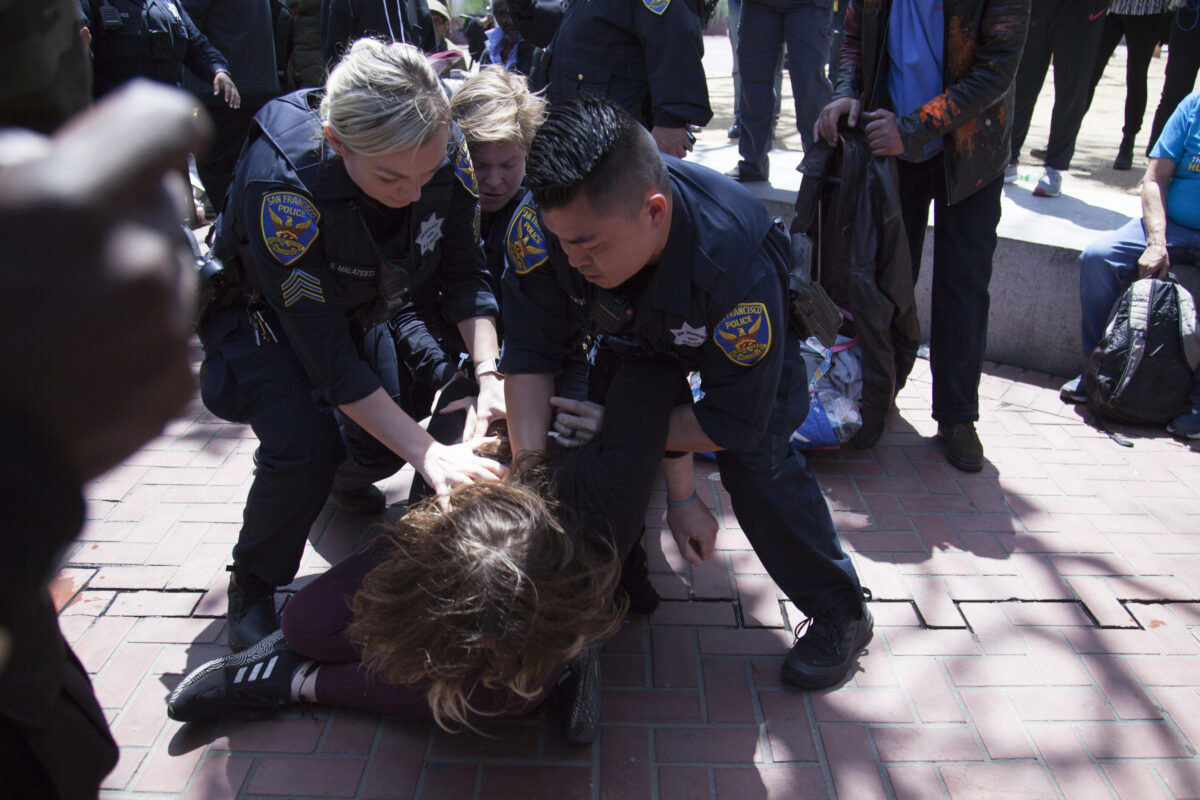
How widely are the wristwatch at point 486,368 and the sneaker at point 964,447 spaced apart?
5.97 feet

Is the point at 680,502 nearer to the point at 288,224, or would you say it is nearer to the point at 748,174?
the point at 288,224

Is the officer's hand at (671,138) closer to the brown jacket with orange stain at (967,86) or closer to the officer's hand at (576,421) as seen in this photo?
the brown jacket with orange stain at (967,86)

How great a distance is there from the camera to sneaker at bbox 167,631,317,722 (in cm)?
208

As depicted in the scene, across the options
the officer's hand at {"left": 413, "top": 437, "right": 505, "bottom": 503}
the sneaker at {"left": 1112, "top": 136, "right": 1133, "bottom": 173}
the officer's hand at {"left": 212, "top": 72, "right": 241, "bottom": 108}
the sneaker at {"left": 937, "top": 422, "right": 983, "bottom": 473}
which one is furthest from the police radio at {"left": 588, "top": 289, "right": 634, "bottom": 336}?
the sneaker at {"left": 1112, "top": 136, "right": 1133, "bottom": 173}

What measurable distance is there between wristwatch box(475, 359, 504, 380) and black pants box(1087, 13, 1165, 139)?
4.49 metres

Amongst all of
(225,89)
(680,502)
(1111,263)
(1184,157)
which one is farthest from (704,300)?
(225,89)

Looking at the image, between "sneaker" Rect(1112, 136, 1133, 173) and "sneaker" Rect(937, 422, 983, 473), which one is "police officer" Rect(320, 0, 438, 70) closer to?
"sneaker" Rect(937, 422, 983, 473)

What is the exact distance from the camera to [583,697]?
2082 millimetres

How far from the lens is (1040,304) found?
398 cm

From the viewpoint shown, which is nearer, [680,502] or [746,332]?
[746,332]

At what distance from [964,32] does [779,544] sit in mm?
1859

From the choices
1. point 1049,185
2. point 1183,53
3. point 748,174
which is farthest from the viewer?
point 1183,53

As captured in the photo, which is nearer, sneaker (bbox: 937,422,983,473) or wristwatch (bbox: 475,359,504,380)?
wristwatch (bbox: 475,359,504,380)

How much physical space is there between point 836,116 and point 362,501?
214cm
